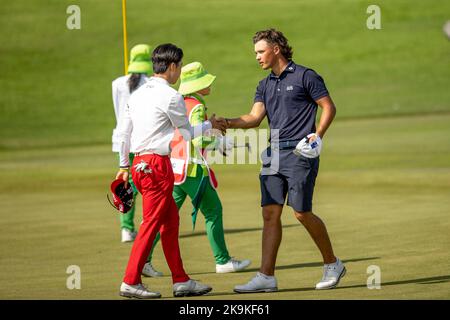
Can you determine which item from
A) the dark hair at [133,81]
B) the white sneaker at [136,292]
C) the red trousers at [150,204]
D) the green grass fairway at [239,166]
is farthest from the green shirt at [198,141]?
the dark hair at [133,81]

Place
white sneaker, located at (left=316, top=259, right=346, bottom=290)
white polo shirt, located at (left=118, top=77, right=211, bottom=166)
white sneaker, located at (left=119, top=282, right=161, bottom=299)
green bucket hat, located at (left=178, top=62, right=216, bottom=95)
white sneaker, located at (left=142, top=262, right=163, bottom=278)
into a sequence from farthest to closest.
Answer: green bucket hat, located at (left=178, top=62, right=216, bottom=95)
white sneaker, located at (left=142, top=262, right=163, bottom=278)
white sneaker, located at (left=316, top=259, right=346, bottom=290)
white polo shirt, located at (left=118, top=77, right=211, bottom=166)
white sneaker, located at (left=119, top=282, right=161, bottom=299)

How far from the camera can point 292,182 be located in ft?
32.3

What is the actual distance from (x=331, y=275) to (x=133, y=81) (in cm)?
430

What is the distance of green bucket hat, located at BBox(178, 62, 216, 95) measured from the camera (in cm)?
1123

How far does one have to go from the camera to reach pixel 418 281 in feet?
32.7

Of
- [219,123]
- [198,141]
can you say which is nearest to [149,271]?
[198,141]

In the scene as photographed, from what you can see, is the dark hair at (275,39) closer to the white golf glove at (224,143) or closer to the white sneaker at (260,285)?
the white golf glove at (224,143)

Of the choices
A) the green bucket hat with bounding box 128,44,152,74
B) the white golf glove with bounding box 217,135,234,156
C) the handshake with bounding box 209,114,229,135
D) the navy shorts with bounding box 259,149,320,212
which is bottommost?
the navy shorts with bounding box 259,149,320,212

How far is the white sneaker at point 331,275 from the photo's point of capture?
977cm

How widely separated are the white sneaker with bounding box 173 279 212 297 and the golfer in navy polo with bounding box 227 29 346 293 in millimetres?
334

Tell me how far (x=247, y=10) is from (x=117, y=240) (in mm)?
41161

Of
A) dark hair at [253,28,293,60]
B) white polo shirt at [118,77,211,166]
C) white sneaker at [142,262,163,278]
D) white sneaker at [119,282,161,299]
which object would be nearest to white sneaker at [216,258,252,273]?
white sneaker at [142,262,163,278]

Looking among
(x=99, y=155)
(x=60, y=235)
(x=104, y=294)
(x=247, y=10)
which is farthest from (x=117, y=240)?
(x=247, y=10)

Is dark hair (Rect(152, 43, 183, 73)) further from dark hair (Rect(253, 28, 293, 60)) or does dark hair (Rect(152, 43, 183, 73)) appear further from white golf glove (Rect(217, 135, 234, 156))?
white golf glove (Rect(217, 135, 234, 156))
